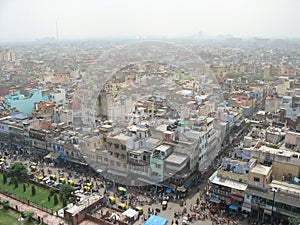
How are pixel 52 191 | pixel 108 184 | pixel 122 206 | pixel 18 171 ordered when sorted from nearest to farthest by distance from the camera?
pixel 122 206, pixel 52 191, pixel 108 184, pixel 18 171

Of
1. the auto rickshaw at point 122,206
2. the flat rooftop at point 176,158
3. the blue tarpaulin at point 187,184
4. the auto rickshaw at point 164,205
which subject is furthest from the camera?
the blue tarpaulin at point 187,184

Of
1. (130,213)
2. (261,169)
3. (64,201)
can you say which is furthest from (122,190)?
(261,169)

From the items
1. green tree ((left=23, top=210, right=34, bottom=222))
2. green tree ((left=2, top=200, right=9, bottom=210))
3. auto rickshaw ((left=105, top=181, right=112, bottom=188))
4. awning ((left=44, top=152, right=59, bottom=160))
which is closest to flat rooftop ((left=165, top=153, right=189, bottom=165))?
auto rickshaw ((left=105, top=181, right=112, bottom=188))

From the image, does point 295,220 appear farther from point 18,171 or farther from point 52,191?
point 18,171

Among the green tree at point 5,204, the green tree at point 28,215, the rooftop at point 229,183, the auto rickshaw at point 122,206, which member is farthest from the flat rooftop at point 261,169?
the green tree at point 5,204

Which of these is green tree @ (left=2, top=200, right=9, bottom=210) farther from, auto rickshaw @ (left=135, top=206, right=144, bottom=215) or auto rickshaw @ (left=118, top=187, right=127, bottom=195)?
auto rickshaw @ (left=135, top=206, right=144, bottom=215)

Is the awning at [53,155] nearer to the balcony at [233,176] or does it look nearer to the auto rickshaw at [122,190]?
the auto rickshaw at [122,190]

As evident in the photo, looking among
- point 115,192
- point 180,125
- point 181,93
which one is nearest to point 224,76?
point 181,93

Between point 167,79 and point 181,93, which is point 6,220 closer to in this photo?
point 181,93
